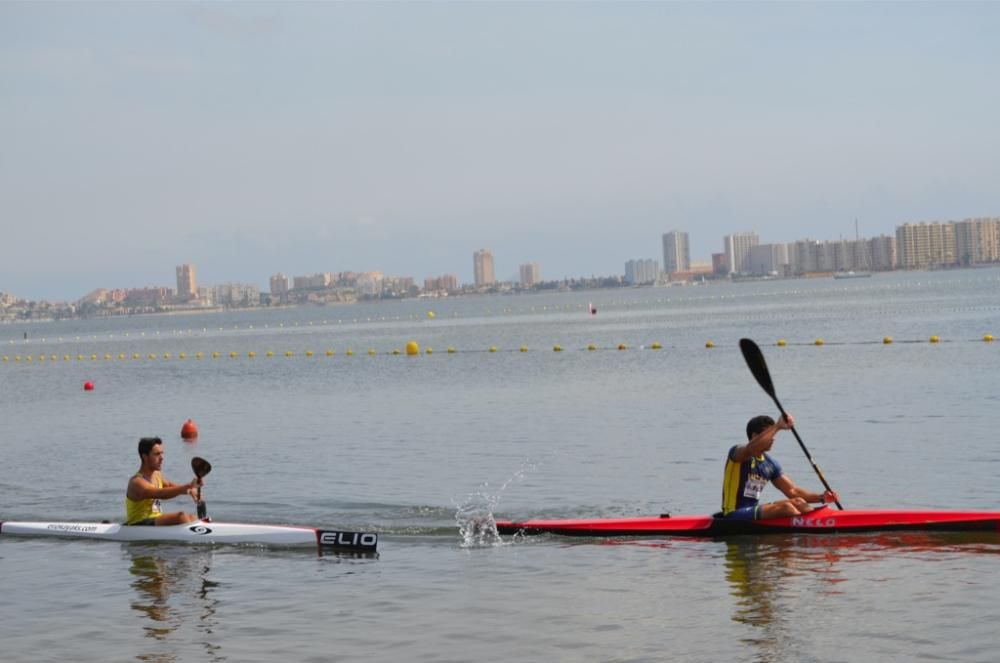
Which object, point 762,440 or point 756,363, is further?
point 756,363

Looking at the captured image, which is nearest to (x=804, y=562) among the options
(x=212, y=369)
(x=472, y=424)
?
(x=472, y=424)

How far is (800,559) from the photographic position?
14547 millimetres

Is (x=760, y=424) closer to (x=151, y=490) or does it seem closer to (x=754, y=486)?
(x=754, y=486)

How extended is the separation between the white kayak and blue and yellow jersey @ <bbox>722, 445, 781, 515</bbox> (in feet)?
13.8

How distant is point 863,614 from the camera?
481 inches

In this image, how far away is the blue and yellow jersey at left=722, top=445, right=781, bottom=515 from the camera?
15156 mm

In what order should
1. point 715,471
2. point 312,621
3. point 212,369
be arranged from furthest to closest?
1. point 212,369
2. point 715,471
3. point 312,621

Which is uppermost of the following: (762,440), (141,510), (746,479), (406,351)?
Result: (762,440)

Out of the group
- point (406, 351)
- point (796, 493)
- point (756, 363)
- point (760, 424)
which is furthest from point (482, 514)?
point (406, 351)

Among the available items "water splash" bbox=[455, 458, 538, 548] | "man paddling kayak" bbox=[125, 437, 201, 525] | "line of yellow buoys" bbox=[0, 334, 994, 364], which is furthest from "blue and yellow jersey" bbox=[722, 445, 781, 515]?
"line of yellow buoys" bbox=[0, 334, 994, 364]

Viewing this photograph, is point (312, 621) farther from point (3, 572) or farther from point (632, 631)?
point (3, 572)

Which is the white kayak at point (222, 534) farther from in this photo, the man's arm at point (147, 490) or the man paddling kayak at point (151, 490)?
the man's arm at point (147, 490)

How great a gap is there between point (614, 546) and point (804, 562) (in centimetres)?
235

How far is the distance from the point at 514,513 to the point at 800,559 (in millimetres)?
5371
